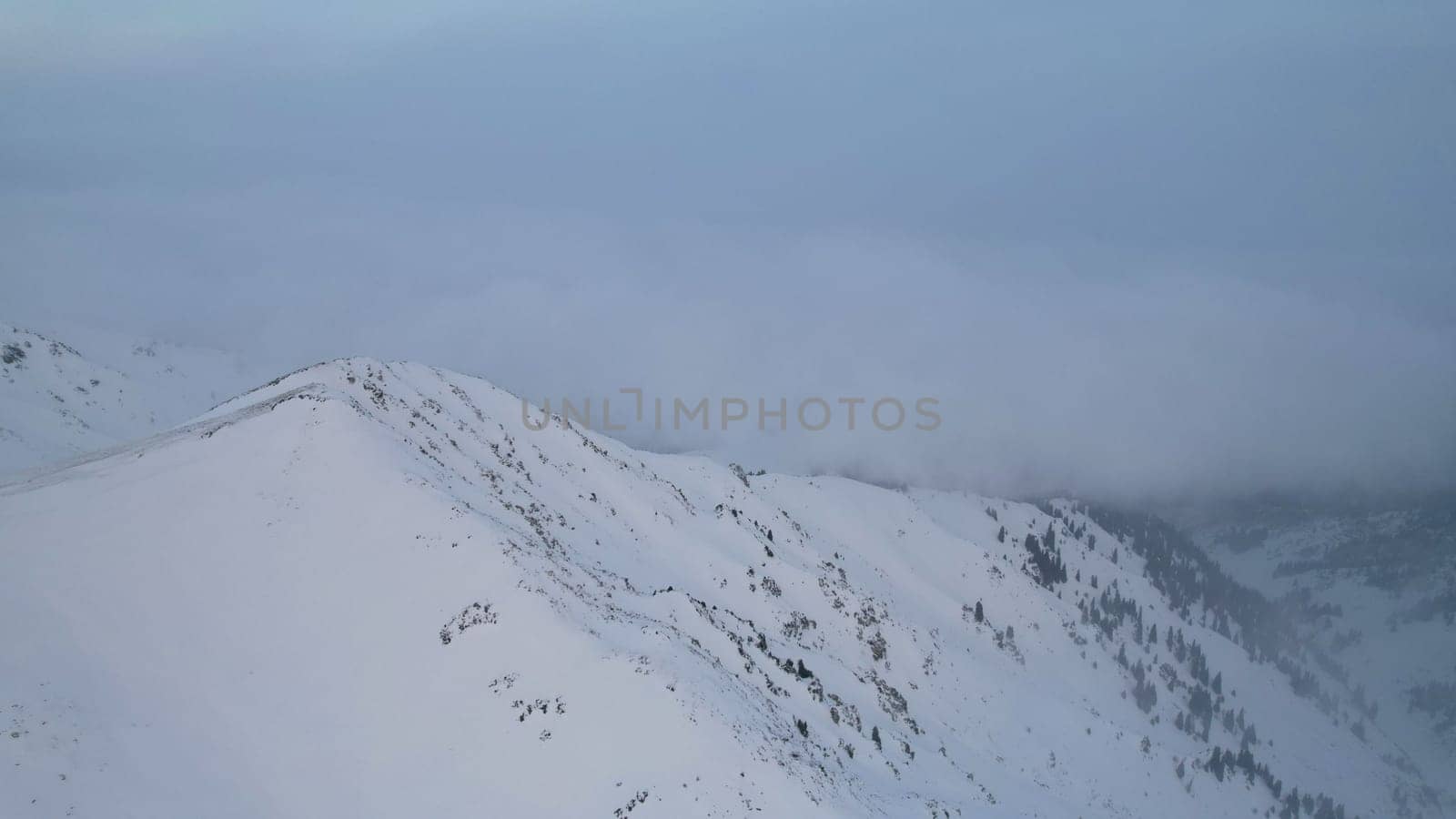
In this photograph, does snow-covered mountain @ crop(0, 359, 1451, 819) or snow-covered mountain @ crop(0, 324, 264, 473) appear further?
snow-covered mountain @ crop(0, 324, 264, 473)

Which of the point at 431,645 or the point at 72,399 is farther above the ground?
the point at 431,645

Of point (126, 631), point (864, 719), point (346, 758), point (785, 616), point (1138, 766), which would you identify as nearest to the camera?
point (346, 758)

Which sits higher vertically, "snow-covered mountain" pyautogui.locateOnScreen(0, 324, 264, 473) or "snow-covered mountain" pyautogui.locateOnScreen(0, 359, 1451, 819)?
"snow-covered mountain" pyautogui.locateOnScreen(0, 359, 1451, 819)

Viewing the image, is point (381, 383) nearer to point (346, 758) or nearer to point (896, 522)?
point (346, 758)

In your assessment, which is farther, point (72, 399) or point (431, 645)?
point (72, 399)

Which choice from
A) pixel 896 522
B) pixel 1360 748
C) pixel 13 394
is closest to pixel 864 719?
pixel 896 522
